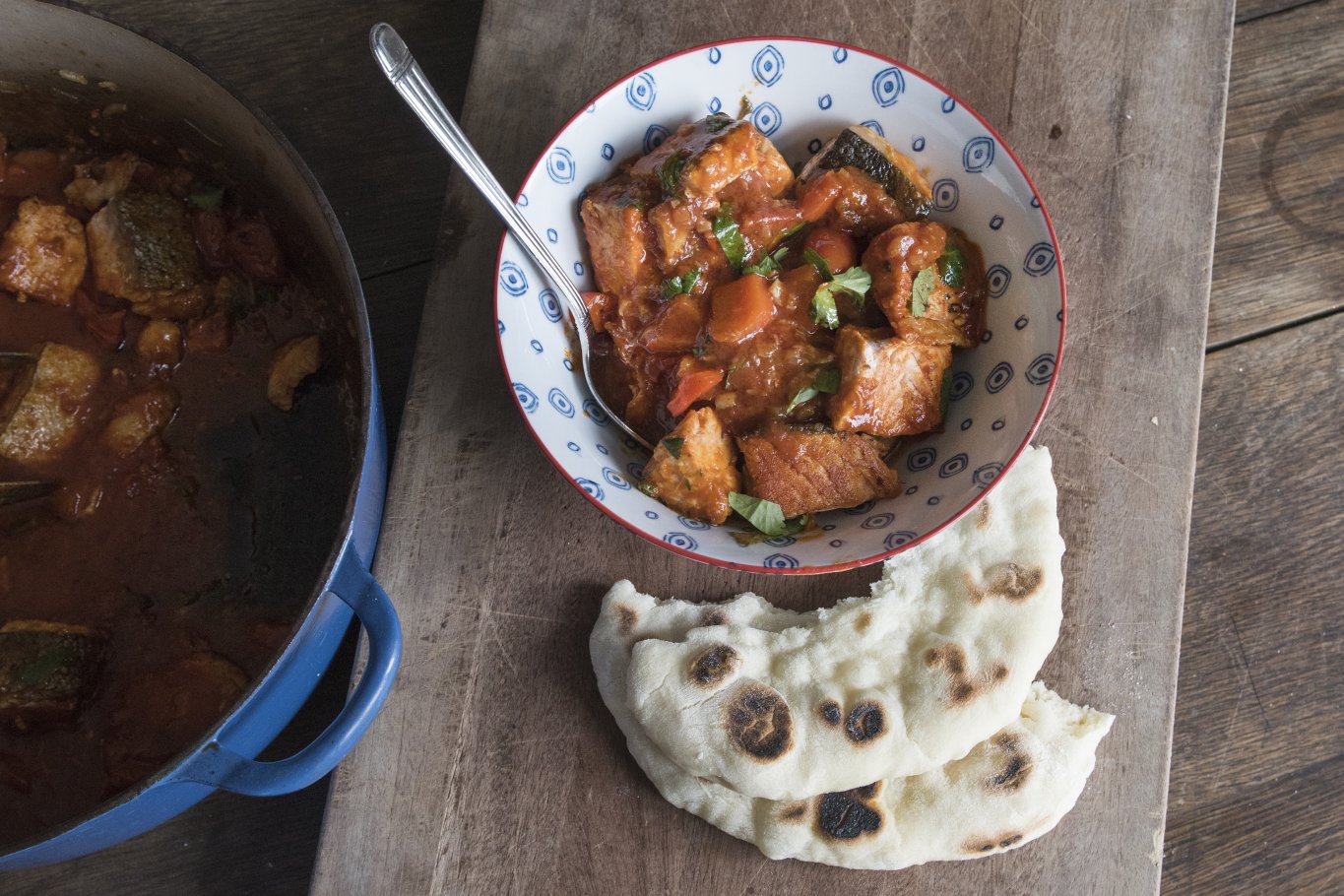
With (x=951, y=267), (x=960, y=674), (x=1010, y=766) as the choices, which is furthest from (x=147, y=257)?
(x=1010, y=766)

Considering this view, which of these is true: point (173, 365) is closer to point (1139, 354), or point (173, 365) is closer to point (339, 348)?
point (339, 348)

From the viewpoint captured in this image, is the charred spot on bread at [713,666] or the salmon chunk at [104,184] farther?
the salmon chunk at [104,184]

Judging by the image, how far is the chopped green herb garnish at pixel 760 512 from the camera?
2004 mm

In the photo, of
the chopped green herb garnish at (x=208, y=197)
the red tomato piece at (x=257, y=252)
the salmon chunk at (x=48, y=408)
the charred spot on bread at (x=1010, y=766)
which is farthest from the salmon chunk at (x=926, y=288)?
the salmon chunk at (x=48, y=408)

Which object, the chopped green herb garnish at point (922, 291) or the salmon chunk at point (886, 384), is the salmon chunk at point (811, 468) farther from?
the chopped green herb garnish at point (922, 291)

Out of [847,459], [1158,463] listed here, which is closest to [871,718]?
[847,459]

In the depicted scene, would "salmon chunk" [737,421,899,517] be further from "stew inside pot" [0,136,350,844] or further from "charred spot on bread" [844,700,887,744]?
"stew inside pot" [0,136,350,844]

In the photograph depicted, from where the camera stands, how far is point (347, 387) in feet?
7.79

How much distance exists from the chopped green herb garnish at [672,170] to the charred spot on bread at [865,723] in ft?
3.94

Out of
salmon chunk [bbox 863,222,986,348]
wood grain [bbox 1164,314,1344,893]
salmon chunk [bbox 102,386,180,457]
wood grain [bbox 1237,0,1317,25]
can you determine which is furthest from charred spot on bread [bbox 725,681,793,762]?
wood grain [bbox 1237,0,1317,25]

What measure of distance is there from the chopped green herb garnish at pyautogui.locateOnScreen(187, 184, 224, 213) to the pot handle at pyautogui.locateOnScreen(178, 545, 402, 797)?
111 cm

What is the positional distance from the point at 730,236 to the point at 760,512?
0.60 m

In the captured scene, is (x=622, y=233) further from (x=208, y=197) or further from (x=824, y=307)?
(x=208, y=197)

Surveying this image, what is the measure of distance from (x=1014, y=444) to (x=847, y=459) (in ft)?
1.09
